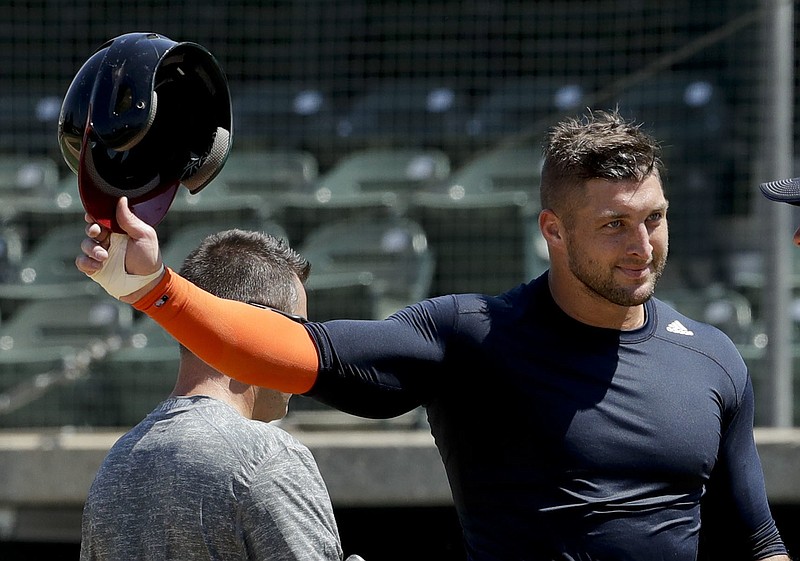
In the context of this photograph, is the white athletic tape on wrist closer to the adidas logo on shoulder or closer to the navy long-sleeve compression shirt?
the navy long-sleeve compression shirt

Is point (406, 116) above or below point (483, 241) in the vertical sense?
above

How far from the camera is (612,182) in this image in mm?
2143

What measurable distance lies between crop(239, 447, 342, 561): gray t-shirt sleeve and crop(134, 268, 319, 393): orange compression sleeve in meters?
0.17

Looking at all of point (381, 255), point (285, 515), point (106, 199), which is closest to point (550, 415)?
point (285, 515)

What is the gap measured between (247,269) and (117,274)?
0.38 meters

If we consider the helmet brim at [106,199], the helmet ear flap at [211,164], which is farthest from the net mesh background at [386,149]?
the helmet brim at [106,199]

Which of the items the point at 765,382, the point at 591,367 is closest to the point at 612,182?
the point at 591,367

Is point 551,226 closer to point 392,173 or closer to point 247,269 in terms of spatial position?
point 247,269

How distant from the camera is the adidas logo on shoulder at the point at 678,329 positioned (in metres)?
2.29

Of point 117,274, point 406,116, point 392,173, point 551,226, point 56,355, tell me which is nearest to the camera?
point 117,274

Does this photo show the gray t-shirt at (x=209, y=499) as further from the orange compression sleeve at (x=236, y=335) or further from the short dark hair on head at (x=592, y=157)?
the short dark hair on head at (x=592, y=157)

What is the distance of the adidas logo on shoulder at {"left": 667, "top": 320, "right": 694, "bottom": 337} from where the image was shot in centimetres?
229

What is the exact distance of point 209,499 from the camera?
1.75 meters

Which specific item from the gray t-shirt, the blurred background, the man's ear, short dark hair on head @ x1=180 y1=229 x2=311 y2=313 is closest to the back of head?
short dark hair on head @ x1=180 y1=229 x2=311 y2=313
